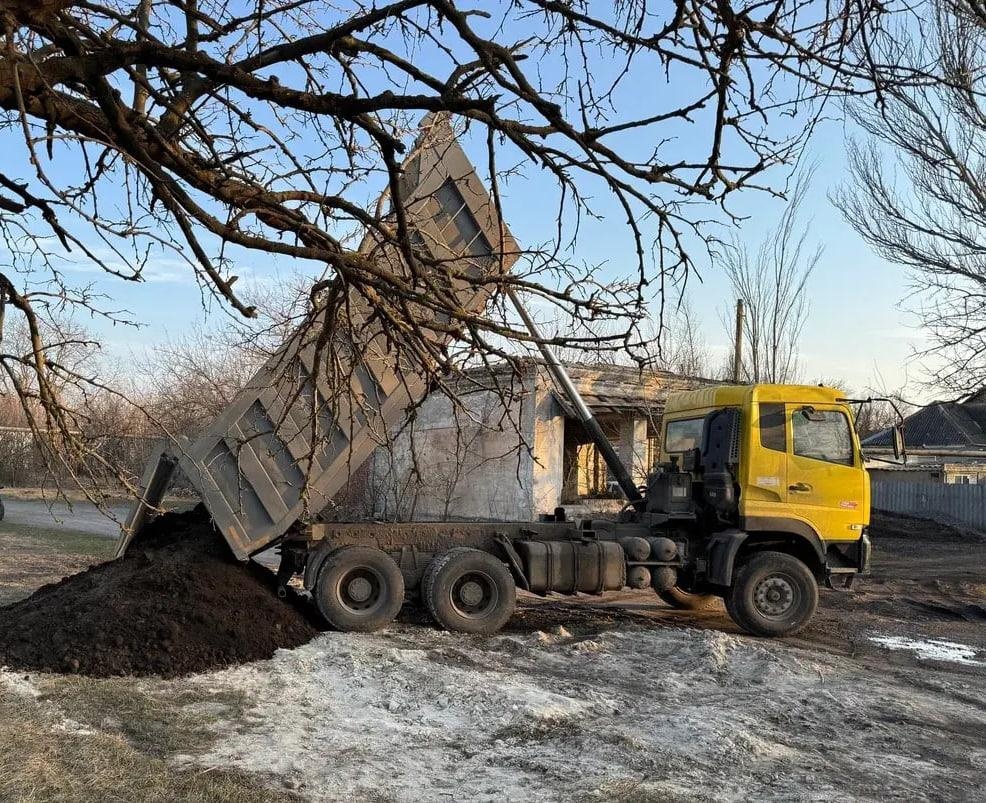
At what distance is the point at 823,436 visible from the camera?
10.6 metres

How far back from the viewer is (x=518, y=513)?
67.2ft

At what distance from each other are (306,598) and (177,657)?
247cm

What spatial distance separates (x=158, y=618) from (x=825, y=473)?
7294 millimetres

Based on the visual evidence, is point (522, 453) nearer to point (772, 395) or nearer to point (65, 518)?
point (772, 395)

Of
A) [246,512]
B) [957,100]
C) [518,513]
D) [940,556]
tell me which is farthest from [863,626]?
[940,556]

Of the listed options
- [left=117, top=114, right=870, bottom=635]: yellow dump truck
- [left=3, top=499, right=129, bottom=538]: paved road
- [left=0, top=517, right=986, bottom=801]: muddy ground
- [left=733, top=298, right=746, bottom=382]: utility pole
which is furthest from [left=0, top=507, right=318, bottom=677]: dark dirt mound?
[left=733, top=298, right=746, bottom=382]: utility pole

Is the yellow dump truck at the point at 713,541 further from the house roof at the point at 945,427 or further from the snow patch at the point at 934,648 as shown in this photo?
the house roof at the point at 945,427

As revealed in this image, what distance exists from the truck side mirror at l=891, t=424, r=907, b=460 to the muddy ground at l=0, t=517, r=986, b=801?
2.21m

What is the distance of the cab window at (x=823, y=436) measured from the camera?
1055cm

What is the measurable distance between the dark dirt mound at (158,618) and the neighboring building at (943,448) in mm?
17268

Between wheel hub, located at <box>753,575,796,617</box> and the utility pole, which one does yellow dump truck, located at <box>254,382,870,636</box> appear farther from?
the utility pole

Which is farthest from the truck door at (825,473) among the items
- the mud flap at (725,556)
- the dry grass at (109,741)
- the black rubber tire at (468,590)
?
the dry grass at (109,741)

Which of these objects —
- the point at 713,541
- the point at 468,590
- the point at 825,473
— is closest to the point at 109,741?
the point at 468,590

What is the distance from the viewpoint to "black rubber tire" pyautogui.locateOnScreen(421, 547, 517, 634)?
9.88 metres
